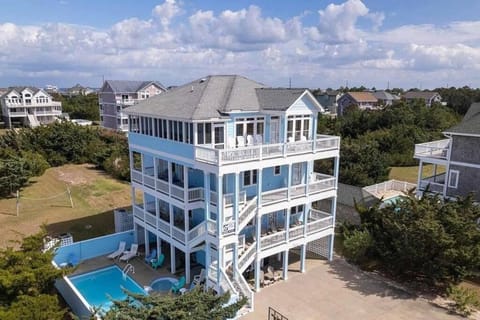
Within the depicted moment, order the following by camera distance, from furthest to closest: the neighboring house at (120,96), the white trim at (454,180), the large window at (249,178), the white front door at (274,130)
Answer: the neighboring house at (120,96)
the white trim at (454,180)
the white front door at (274,130)
the large window at (249,178)

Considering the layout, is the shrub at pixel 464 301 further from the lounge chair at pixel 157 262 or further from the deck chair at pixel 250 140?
the lounge chair at pixel 157 262

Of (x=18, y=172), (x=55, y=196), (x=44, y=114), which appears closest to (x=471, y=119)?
(x=55, y=196)

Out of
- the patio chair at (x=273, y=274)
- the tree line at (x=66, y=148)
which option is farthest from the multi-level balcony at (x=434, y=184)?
the tree line at (x=66, y=148)

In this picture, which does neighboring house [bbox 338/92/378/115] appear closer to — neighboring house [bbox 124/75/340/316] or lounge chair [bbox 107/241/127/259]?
neighboring house [bbox 124/75/340/316]

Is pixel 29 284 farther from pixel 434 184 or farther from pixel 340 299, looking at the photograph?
pixel 434 184

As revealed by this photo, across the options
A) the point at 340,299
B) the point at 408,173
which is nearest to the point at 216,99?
the point at 340,299

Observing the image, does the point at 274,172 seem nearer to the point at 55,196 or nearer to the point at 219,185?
the point at 219,185

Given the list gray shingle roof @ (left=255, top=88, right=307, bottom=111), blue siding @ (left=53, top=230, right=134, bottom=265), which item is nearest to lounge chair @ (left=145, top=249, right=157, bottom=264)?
blue siding @ (left=53, top=230, right=134, bottom=265)
